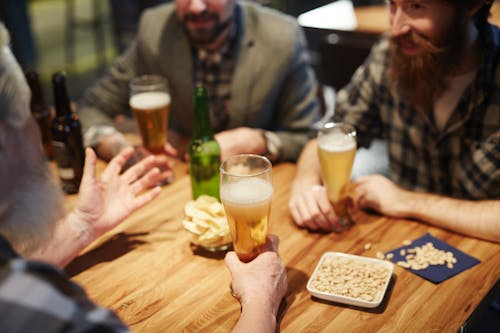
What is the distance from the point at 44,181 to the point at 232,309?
477 millimetres

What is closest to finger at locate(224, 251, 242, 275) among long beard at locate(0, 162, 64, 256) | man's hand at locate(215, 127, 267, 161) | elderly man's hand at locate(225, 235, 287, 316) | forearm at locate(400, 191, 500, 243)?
elderly man's hand at locate(225, 235, 287, 316)

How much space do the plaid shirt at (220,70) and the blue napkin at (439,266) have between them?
3.78 ft

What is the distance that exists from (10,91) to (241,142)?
1.09 metres

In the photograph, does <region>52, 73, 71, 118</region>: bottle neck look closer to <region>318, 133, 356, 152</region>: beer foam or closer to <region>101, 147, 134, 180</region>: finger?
<region>101, 147, 134, 180</region>: finger

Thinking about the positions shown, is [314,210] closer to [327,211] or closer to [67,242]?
[327,211]

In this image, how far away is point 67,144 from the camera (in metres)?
1.64

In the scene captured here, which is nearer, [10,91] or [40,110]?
[10,91]

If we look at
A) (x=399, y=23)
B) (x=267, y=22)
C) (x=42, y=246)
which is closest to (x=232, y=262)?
(x=42, y=246)

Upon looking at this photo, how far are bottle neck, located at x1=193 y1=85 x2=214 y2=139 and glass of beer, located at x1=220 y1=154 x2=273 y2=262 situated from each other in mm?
270

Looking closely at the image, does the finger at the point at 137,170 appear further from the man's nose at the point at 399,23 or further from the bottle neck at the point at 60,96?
the man's nose at the point at 399,23

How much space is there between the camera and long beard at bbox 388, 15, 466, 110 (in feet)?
5.28

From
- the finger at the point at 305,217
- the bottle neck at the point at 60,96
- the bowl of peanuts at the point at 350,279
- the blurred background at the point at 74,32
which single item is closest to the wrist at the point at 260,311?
the bowl of peanuts at the point at 350,279

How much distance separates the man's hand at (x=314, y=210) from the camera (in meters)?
1.41

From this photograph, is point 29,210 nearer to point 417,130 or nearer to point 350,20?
point 417,130
